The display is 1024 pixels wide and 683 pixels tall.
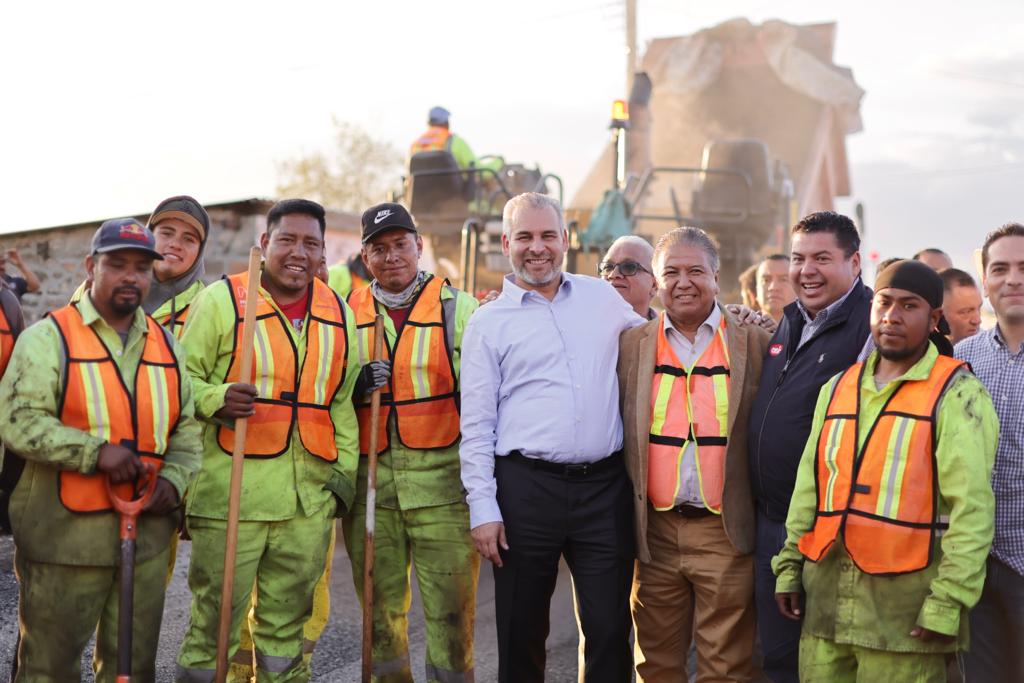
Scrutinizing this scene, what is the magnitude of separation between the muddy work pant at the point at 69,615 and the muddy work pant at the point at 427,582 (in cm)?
100

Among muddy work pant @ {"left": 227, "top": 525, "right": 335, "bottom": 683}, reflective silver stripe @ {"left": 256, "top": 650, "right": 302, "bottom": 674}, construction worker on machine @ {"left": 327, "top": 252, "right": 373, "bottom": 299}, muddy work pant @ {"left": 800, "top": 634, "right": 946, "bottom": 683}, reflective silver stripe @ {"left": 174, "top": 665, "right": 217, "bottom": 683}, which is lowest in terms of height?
muddy work pant @ {"left": 227, "top": 525, "right": 335, "bottom": 683}

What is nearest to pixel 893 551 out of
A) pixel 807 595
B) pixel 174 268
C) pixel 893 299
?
pixel 807 595

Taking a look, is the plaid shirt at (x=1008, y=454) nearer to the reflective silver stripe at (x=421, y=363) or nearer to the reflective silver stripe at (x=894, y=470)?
the reflective silver stripe at (x=894, y=470)

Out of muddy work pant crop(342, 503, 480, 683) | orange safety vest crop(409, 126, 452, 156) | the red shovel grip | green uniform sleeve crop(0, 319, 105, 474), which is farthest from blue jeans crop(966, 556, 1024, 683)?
orange safety vest crop(409, 126, 452, 156)

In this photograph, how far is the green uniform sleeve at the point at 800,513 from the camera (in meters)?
3.47

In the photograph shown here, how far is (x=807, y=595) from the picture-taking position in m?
3.46

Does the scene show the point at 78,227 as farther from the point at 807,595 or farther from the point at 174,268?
the point at 807,595

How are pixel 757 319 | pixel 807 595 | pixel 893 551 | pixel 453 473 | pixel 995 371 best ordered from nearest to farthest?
1. pixel 893 551
2. pixel 807 595
3. pixel 995 371
4. pixel 453 473
5. pixel 757 319

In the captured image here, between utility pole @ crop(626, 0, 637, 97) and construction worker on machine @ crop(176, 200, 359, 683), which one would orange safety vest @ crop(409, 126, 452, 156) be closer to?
construction worker on machine @ crop(176, 200, 359, 683)

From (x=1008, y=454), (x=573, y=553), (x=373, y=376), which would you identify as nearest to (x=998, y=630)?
(x=1008, y=454)

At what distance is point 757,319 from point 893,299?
120cm

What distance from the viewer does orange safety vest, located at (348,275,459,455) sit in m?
4.24

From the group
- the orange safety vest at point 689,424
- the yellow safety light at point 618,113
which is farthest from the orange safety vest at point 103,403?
the yellow safety light at point 618,113

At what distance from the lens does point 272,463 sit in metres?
3.97
